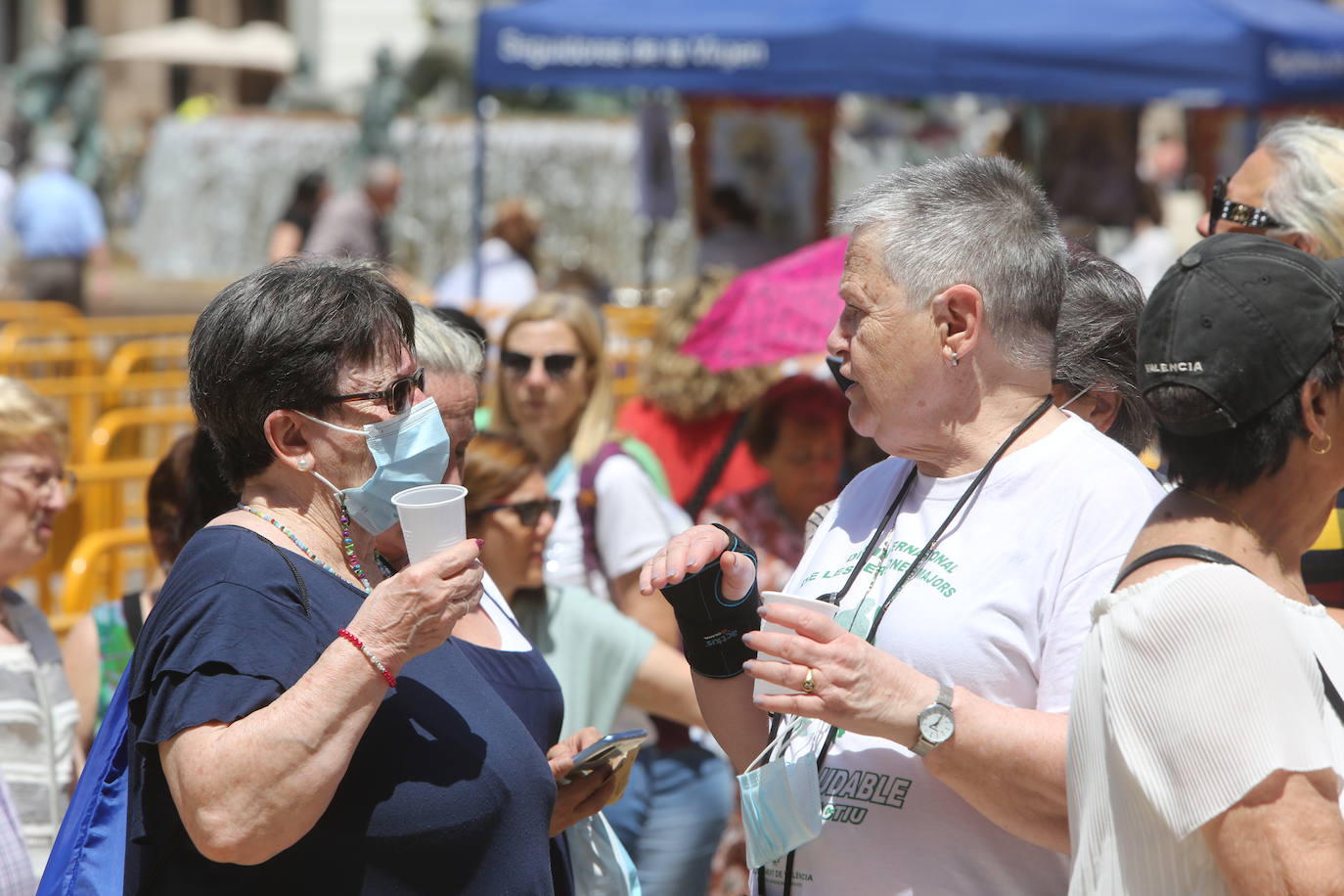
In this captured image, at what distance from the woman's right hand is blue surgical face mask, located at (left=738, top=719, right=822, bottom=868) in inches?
20.2

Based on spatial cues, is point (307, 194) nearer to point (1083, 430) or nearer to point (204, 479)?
point (204, 479)

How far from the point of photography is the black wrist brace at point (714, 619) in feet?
7.87

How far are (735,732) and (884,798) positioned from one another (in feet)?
1.20

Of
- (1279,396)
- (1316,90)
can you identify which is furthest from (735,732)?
(1316,90)

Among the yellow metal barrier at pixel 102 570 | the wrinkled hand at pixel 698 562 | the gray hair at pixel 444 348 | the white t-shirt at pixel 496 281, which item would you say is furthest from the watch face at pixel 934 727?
the white t-shirt at pixel 496 281

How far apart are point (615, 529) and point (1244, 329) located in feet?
9.13

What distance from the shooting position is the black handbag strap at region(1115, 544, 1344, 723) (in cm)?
167

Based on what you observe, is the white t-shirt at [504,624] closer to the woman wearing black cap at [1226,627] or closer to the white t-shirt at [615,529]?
the woman wearing black cap at [1226,627]

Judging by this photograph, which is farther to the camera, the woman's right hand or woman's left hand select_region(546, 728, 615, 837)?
woman's left hand select_region(546, 728, 615, 837)

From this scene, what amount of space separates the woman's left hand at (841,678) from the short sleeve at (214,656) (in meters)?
0.64

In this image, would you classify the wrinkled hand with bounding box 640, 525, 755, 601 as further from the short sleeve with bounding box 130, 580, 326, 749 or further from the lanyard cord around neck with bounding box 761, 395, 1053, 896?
the short sleeve with bounding box 130, 580, 326, 749

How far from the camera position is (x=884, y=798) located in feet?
7.19

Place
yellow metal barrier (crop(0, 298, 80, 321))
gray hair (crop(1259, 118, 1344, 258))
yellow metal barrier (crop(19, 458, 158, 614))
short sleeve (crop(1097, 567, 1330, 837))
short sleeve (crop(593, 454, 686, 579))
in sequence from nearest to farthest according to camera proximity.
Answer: short sleeve (crop(1097, 567, 1330, 837)), gray hair (crop(1259, 118, 1344, 258)), short sleeve (crop(593, 454, 686, 579)), yellow metal barrier (crop(19, 458, 158, 614)), yellow metal barrier (crop(0, 298, 80, 321))

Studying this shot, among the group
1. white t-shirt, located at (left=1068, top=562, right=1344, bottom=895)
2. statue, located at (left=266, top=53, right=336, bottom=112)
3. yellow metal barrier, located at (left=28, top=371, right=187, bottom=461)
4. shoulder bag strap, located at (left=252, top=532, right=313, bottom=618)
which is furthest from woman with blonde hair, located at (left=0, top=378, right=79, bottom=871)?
statue, located at (left=266, top=53, right=336, bottom=112)
